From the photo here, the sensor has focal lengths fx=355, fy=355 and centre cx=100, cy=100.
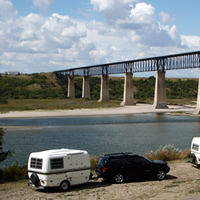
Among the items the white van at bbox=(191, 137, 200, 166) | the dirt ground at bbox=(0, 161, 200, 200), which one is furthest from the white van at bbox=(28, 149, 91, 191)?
the white van at bbox=(191, 137, 200, 166)

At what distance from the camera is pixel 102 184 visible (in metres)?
16.7

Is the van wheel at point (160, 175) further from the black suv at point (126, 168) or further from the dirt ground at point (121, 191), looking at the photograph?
the dirt ground at point (121, 191)

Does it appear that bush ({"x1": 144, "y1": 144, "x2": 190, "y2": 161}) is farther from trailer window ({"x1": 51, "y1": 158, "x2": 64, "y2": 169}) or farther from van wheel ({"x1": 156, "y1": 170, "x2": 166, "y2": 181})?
trailer window ({"x1": 51, "y1": 158, "x2": 64, "y2": 169})

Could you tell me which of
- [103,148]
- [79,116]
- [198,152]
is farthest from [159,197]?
[79,116]

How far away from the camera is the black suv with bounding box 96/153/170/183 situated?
16578mm

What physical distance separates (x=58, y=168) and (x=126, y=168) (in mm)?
3654

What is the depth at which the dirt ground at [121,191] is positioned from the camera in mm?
14367

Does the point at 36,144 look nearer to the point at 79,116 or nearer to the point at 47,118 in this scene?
the point at 47,118

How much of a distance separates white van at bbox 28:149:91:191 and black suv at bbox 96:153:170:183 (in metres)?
1.14

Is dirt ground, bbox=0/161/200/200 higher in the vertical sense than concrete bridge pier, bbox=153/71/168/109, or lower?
lower

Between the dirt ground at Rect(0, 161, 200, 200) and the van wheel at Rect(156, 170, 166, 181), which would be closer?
the dirt ground at Rect(0, 161, 200, 200)

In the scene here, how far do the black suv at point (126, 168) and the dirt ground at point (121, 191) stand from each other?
1.16 feet

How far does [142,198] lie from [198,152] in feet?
19.8

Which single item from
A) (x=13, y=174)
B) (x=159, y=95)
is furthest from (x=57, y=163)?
(x=159, y=95)
